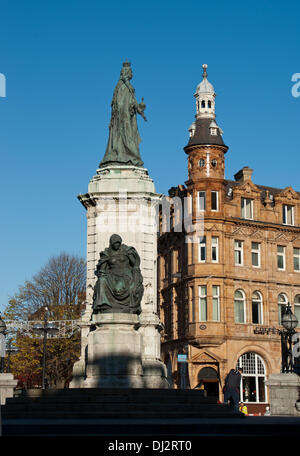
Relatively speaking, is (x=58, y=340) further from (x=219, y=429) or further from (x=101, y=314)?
(x=219, y=429)

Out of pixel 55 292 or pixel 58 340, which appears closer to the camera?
pixel 58 340

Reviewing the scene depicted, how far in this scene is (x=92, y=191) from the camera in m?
31.7

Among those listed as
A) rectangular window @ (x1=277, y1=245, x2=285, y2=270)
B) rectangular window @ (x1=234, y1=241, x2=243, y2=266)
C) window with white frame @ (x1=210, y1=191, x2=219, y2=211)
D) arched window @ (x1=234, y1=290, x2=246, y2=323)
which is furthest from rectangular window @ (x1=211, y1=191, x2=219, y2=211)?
rectangular window @ (x1=277, y1=245, x2=285, y2=270)

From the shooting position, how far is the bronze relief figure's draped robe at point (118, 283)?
26422mm

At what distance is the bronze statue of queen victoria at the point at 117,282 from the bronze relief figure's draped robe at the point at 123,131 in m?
6.50

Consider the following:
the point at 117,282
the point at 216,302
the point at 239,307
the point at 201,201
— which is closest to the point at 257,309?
the point at 239,307

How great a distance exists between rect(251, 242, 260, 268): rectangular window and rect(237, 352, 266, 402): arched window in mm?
7051

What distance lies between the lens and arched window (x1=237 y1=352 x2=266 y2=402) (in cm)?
5556

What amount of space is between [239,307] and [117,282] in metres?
32.4

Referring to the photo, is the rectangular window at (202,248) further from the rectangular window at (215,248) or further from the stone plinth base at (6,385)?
the stone plinth base at (6,385)

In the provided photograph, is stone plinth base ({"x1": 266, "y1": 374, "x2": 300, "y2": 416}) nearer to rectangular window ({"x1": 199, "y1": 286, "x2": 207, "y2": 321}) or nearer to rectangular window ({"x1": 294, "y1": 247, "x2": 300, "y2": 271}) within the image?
rectangular window ({"x1": 199, "y1": 286, "x2": 207, "y2": 321})
